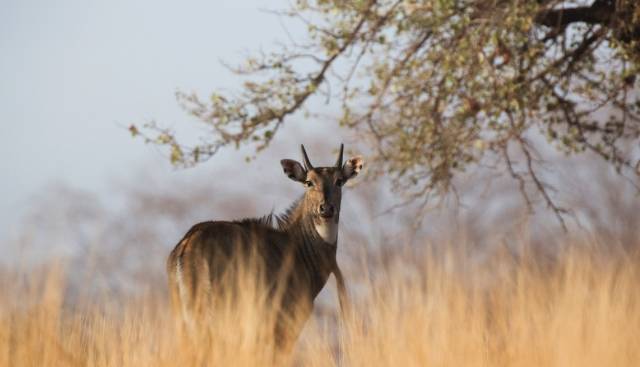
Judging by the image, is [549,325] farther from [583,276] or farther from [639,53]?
[639,53]

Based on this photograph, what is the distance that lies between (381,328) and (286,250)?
2836 mm

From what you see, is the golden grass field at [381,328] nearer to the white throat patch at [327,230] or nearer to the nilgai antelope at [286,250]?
the nilgai antelope at [286,250]

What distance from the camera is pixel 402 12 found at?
46.4 ft

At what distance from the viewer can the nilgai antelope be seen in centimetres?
863

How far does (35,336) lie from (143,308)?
0.88 m

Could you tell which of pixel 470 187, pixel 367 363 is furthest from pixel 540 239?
pixel 367 363

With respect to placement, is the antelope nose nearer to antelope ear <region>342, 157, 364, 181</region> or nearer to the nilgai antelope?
the nilgai antelope

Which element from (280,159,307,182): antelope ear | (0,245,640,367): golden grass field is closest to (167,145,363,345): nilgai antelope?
(280,159,307,182): antelope ear

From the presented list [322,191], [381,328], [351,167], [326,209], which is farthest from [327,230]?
[381,328]

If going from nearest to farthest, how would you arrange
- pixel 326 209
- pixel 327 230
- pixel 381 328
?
pixel 381 328 < pixel 326 209 < pixel 327 230

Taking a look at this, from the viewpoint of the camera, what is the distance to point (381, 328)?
7664 mm

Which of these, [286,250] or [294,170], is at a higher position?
[294,170]

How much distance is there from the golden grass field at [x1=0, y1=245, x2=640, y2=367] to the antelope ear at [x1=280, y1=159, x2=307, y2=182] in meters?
2.95

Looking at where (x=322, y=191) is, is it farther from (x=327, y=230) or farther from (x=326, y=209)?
(x=327, y=230)
